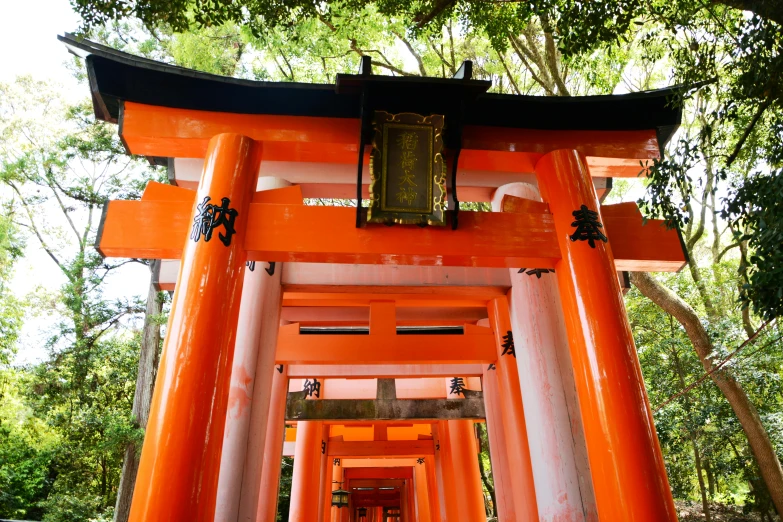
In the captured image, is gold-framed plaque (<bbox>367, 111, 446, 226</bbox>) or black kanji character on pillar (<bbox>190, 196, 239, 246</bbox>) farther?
gold-framed plaque (<bbox>367, 111, 446, 226</bbox>)

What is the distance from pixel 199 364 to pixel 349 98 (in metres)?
2.81

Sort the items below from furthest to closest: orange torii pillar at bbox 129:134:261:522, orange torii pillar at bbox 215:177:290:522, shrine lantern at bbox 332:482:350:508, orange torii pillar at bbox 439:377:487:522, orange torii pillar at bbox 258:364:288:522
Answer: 1. shrine lantern at bbox 332:482:350:508
2. orange torii pillar at bbox 439:377:487:522
3. orange torii pillar at bbox 258:364:288:522
4. orange torii pillar at bbox 215:177:290:522
5. orange torii pillar at bbox 129:134:261:522

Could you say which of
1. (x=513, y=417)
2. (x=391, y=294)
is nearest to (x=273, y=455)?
(x=391, y=294)

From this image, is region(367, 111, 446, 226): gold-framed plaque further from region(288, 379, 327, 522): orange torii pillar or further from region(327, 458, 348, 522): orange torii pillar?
region(327, 458, 348, 522): orange torii pillar

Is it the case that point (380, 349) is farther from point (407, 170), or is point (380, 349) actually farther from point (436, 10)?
point (436, 10)

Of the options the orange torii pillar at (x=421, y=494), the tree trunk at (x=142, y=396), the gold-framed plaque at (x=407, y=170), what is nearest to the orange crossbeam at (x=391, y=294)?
the gold-framed plaque at (x=407, y=170)

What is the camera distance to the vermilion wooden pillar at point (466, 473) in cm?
1046

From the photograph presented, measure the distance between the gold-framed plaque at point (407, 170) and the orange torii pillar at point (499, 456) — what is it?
422cm

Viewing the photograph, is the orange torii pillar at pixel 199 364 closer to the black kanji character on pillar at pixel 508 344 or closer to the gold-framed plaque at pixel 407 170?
the gold-framed plaque at pixel 407 170

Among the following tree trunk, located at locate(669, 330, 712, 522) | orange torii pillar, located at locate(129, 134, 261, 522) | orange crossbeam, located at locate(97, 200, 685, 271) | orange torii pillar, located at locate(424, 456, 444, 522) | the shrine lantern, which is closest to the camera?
orange torii pillar, located at locate(129, 134, 261, 522)

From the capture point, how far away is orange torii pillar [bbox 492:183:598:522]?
4.54 meters

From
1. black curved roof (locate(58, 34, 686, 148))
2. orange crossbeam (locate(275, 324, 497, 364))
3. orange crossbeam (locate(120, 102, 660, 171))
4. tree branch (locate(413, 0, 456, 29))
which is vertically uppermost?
tree branch (locate(413, 0, 456, 29))

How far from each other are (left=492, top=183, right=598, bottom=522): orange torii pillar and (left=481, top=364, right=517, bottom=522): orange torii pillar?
2.50 meters

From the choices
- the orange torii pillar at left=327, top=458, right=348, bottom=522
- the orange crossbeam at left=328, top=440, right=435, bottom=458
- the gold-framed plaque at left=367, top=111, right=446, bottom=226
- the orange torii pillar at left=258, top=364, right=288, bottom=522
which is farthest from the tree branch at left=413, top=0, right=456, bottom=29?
the orange torii pillar at left=327, top=458, right=348, bottom=522
